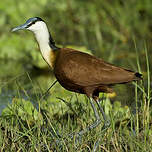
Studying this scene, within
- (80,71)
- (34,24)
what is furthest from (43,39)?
(80,71)

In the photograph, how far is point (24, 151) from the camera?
12.7 feet

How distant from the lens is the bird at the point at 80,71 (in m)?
4.29

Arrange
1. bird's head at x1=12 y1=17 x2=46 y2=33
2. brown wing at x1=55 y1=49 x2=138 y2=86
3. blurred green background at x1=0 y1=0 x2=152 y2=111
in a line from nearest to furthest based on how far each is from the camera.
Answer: brown wing at x1=55 y1=49 x2=138 y2=86 → bird's head at x1=12 y1=17 x2=46 y2=33 → blurred green background at x1=0 y1=0 x2=152 y2=111

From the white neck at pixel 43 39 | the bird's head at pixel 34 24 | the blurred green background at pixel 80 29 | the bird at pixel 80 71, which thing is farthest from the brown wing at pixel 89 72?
the blurred green background at pixel 80 29

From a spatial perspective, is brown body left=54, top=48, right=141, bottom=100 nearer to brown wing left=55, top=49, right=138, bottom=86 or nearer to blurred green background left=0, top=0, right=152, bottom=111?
brown wing left=55, top=49, right=138, bottom=86

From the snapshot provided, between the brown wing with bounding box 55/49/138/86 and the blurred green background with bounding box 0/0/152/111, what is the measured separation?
10.0 feet

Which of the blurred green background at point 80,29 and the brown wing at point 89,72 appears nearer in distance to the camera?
the brown wing at point 89,72

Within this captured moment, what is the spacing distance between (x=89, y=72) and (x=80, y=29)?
467 centimetres

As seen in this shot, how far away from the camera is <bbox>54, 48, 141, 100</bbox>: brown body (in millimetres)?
4289

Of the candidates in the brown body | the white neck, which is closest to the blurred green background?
the white neck

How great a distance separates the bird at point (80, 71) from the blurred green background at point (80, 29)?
2.96m

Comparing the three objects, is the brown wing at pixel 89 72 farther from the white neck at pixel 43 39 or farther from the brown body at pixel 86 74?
the white neck at pixel 43 39

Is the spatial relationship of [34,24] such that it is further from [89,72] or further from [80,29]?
[80,29]

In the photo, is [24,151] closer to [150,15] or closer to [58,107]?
[58,107]
